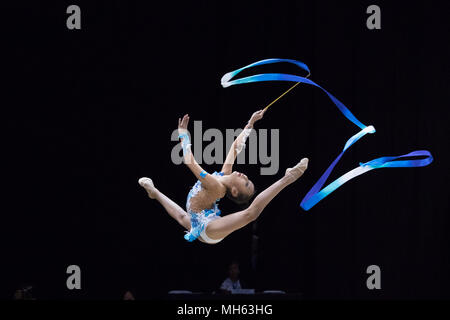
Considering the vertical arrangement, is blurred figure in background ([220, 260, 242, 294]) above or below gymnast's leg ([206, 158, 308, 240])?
below

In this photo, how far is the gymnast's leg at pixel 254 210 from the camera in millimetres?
5199

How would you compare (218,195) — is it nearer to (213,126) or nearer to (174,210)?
(174,210)

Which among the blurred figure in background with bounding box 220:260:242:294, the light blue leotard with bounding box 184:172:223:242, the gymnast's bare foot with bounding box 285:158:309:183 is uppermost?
the gymnast's bare foot with bounding box 285:158:309:183

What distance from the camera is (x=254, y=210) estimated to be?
526 cm

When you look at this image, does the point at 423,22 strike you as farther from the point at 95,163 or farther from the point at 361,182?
the point at 95,163

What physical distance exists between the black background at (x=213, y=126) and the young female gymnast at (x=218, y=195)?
253cm

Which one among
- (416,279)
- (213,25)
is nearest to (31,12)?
(213,25)

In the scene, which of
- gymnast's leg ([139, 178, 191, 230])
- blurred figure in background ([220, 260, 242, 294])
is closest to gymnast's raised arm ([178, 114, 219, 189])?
gymnast's leg ([139, 178, 191, 230])

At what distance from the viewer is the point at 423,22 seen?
27.2 ft

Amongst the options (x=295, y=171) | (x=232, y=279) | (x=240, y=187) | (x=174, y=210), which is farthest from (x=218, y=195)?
(x=232, y=279)

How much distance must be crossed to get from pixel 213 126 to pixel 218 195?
283 centimetres

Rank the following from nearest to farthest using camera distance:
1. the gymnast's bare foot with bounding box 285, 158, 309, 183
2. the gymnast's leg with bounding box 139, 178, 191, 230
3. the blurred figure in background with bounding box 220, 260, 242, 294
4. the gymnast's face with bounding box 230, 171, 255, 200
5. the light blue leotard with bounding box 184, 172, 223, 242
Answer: the gymnast's bare foot with bounding box 285, 158, 309, 183 → the gymnast's face with bounding box 230, 171, 255, 200 → the light blue leotard with bounding box 184, 172, 223, 242 → the gymnast's leg with bounding box 139, 178, 191, 230 → the blurred figure in background with bounding box 220, 260, 242, 294

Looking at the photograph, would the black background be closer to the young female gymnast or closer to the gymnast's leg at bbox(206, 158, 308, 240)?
the young female gymnast

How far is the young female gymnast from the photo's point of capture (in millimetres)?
5230
